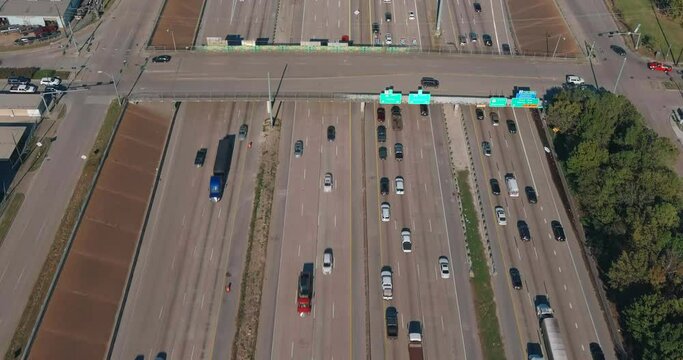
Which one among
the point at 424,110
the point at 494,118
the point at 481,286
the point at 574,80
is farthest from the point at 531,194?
the point at 574,80

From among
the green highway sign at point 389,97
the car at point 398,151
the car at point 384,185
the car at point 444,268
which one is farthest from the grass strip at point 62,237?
the car at point 444,268

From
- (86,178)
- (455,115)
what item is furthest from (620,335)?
(86,178)

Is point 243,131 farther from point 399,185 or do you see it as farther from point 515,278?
point 515,278

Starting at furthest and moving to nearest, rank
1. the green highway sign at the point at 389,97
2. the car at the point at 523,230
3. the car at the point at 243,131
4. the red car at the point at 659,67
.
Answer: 1. the red car at the point at 659,67
2. the green highway sign at the point at 389,97
3. the car at the point at 243,131
4. the car at the point at 523,230

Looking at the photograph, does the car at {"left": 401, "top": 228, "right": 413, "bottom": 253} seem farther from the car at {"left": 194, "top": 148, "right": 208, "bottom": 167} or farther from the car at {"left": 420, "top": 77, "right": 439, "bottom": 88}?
the car at {"left": 194, "top": 148, "right": 208, "bottom": 167}

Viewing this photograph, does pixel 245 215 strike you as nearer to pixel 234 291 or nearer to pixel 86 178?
pixel 234 291

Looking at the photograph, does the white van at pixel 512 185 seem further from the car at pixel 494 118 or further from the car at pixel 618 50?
the car at pixel 618 50

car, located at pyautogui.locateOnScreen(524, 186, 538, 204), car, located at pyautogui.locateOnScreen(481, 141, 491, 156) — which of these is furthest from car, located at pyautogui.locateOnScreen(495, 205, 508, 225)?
car, located at pyautogui.locateOnScreen(481, 141, 491, 156)

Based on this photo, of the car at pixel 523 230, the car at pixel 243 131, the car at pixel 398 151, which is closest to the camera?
the car at pixel 523 230
